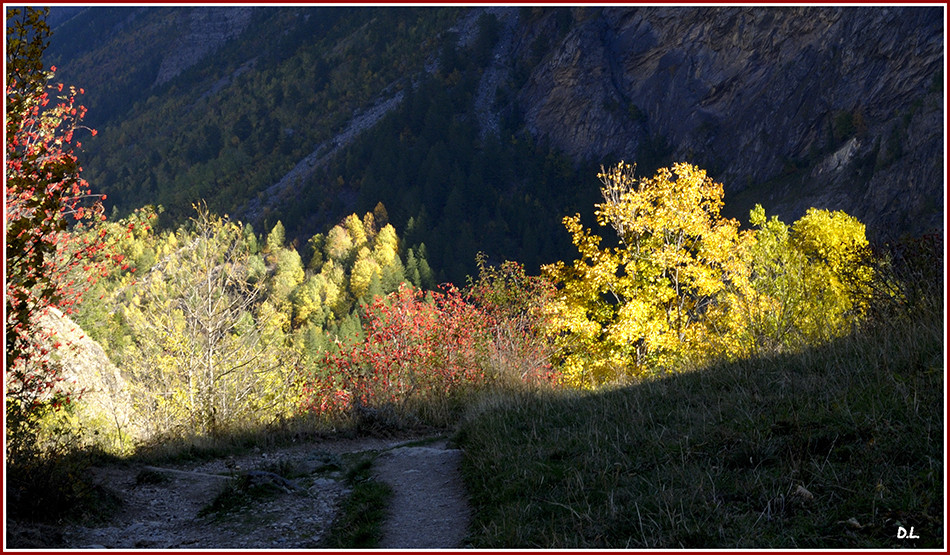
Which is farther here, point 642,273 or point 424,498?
point 642,273

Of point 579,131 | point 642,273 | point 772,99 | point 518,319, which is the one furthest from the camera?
point 579,131

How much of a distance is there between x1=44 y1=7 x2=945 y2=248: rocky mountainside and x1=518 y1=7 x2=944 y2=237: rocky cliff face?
240 mm

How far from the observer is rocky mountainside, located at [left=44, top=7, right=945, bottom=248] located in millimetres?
77750

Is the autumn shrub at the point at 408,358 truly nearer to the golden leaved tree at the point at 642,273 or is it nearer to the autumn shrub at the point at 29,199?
the golden leaved tree at the point at 642,273

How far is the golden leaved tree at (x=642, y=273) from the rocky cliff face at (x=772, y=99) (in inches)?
1678

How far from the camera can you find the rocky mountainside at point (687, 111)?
7775 centimetres

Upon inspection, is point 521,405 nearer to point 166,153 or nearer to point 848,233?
point 848,233

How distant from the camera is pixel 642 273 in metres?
17.9

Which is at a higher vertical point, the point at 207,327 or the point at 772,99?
the point at 772,99

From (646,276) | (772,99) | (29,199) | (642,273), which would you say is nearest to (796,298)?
(646,276)

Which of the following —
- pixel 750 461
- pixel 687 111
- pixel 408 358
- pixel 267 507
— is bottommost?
pixel 267 507

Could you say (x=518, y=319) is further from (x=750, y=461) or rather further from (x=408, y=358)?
(x=750, y=461)

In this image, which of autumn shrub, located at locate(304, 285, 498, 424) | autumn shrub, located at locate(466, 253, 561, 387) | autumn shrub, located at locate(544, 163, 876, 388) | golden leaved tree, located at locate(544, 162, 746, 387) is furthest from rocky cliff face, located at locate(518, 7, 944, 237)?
autumn shrub, located at locate(304, 285, 498, 424)

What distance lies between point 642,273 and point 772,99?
99.4 meters
